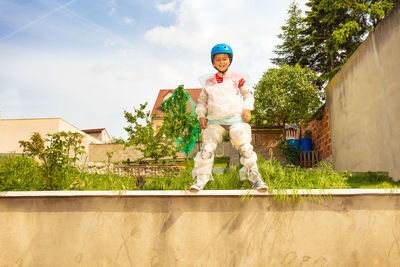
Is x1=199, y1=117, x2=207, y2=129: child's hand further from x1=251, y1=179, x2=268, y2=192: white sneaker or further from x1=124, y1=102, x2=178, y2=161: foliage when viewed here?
x1=124, y1=102, x2=178, y2=161: foliage

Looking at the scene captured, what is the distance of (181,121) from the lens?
8.81m

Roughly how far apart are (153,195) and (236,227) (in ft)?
3.03

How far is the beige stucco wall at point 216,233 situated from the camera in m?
2.52

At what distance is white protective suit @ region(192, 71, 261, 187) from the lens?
2.88 meters

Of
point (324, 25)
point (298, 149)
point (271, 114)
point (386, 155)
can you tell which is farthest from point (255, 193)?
point (324, 25)

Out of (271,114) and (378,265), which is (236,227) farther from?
(271,114)

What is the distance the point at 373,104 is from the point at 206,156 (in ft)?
12.7

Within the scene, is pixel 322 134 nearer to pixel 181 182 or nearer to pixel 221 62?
pixel 221 62

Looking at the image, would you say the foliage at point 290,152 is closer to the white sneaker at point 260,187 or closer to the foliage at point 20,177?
the white sneaker at point 260,187

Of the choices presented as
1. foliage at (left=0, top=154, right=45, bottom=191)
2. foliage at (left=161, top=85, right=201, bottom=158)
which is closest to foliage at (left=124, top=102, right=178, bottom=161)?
foliage at (left=161, top=85, right=201, bottom=158)

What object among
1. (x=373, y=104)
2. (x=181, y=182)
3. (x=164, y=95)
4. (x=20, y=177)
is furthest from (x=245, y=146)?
(x=164, y=95)

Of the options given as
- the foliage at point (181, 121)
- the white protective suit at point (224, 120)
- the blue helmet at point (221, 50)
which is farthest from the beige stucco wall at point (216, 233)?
the foliage at point (181, 121)

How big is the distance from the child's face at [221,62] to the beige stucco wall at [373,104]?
9.74 feet

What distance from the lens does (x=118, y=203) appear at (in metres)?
2.71
